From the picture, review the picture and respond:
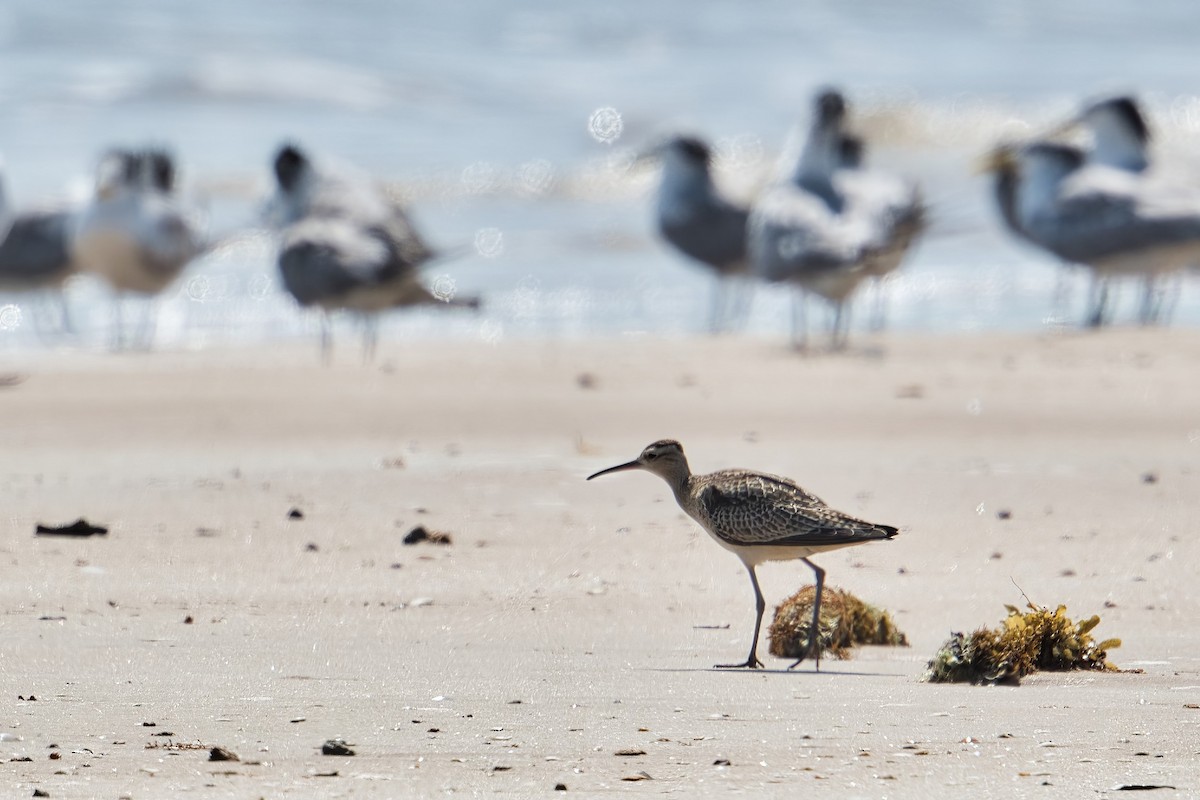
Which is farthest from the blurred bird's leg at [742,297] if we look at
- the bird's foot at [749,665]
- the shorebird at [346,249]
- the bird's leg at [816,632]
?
the bird's foot at [749,665]

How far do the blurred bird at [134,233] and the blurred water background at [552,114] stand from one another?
551 millimetres

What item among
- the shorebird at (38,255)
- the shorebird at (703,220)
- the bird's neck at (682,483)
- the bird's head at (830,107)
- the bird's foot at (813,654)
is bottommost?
the bird's foot at (813,654)

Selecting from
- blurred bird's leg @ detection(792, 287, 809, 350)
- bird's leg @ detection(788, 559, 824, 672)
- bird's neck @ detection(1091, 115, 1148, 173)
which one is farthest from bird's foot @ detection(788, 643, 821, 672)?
bird's neck @ detection(1091, 115, 1148, 173)

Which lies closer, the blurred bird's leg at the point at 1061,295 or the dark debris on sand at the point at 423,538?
the dark debris on sand at the point at 423,538

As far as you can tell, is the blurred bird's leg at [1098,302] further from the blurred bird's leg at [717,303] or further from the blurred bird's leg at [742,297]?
the blurred bird's leg at [717,303]

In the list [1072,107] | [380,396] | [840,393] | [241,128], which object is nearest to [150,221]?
[380,396]

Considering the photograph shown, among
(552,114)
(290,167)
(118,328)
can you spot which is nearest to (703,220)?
(290,167)

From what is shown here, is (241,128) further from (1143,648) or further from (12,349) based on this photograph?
(1143,648)

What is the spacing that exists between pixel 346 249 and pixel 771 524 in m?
8.82

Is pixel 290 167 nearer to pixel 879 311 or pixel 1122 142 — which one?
pixel 879 311

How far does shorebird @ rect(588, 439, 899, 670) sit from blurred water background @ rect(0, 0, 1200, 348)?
32.8 feet

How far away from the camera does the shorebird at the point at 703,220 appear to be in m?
18.4

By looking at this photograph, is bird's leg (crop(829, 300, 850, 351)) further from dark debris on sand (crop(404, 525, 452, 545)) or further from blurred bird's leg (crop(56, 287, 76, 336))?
dark debris on sand (crop(404, 525, 452, 545))

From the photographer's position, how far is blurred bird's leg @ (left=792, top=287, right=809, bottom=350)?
1450cm
